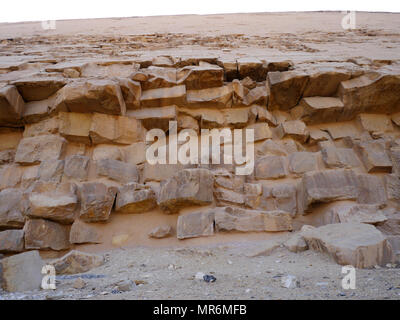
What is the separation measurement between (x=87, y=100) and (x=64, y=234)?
208cm

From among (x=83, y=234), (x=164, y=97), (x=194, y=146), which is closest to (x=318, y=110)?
(x=194, y=146)

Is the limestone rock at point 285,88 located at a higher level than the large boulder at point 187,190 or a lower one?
higher

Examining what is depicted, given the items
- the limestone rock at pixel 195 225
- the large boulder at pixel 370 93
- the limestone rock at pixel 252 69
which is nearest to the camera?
the limestone rock at pixel 195 225

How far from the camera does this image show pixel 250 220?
4082 millimetres

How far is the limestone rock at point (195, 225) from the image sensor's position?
13.0 ft

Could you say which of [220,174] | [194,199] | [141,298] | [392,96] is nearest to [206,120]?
[220,174]

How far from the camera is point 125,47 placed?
7285 millimetres

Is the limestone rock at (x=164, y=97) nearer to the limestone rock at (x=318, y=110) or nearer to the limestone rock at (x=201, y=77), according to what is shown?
the limestone rock at (x=201, y=77)

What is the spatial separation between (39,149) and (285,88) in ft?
14.1

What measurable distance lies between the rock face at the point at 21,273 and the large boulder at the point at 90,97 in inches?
105

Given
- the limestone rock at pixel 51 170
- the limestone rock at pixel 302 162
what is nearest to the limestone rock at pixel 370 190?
the limestone rock at pixel 302 162

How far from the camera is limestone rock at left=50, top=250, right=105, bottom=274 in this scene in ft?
10.2

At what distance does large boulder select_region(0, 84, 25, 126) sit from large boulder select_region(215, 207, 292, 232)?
367 centimetres

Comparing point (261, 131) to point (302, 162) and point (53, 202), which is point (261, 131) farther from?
point (53, 202)
